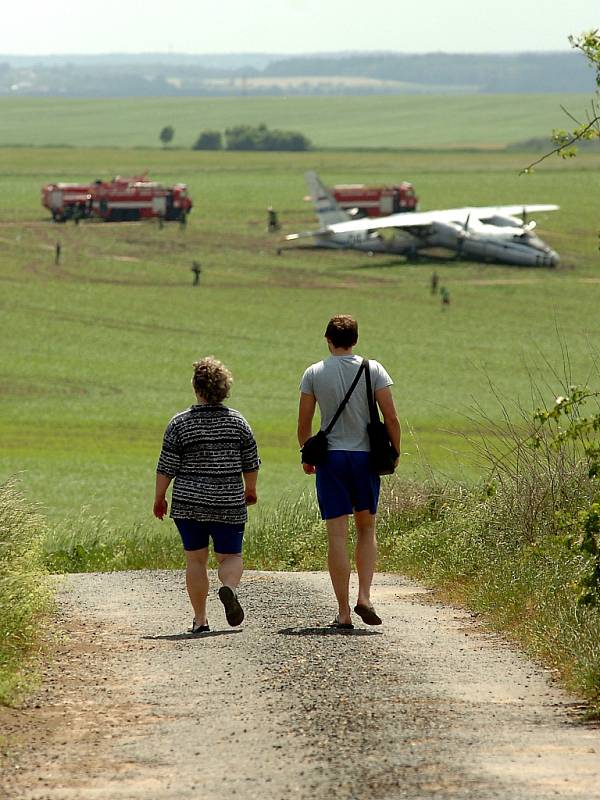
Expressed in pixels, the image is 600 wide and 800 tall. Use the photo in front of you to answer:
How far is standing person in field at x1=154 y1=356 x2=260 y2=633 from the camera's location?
857cm

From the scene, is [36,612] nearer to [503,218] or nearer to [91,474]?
[91,474]

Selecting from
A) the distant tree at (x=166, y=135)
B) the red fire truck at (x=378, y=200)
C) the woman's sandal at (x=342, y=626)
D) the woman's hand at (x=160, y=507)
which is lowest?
the distant tree at (x=166, y=135)

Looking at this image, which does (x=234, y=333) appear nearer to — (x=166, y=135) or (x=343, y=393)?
(x=343, y=393)

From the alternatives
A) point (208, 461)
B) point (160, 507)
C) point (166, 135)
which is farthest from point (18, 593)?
point (166, 135)

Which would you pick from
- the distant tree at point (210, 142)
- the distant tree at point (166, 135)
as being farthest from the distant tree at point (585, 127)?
the distant tree at point (166, 135)

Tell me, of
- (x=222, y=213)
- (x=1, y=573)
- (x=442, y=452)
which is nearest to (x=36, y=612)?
(x=1, y=573)

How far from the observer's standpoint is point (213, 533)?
8852 millimetres

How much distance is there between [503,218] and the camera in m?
73.9

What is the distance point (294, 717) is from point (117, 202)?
251 feet

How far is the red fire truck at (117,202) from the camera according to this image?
8006cm

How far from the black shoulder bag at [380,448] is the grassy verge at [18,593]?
2.03m

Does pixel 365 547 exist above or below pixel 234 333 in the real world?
above

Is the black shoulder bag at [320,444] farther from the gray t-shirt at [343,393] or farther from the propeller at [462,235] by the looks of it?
the propeller at [462,235]

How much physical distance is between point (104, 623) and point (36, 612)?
405 millimetres
